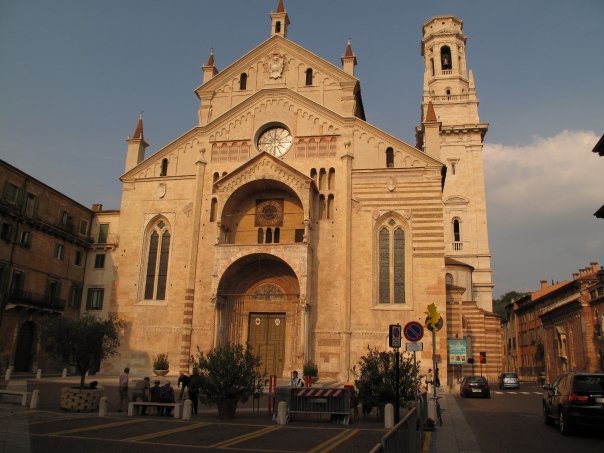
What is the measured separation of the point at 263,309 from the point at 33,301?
15076mm

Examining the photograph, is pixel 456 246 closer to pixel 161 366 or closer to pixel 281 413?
pixel 161 366

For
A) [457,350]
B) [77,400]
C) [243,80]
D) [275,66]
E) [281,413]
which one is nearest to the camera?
[281,413]

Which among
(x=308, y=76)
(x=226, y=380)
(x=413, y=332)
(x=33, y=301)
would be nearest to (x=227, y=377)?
(x=226, y=380)

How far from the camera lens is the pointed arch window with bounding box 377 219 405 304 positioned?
29.5 metres

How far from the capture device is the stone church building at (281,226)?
29.3 metres

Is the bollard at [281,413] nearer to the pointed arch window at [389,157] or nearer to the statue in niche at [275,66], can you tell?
the pointed arch window at [389,157]

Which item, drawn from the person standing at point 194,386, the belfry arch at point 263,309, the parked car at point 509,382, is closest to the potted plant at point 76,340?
the person standing at point 194,386

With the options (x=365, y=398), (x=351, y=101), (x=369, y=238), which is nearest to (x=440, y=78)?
(x=351, y=101)

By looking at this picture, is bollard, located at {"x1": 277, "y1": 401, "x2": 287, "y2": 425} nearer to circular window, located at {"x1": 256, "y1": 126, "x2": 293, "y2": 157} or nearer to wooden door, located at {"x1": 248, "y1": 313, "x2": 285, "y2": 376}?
wooden door, located at {"x1": 248, "y1": 313, "x2": 285, "y2": 376}

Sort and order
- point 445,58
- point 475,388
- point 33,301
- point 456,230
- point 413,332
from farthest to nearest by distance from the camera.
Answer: point 445,58
point 456,230
point 33,301
point 475,388
point 413,332

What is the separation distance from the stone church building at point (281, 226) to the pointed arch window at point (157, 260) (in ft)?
0.26

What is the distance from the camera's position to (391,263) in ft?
98.5

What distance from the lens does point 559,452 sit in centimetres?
1138

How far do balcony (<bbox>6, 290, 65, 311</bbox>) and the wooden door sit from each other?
13.9 meters
